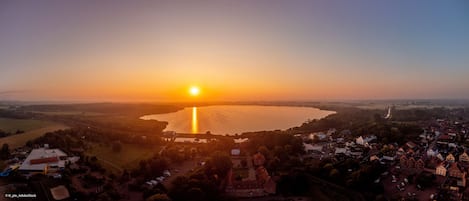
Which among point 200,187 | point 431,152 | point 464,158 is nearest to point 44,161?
point 200,187

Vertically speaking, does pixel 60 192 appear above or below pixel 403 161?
below

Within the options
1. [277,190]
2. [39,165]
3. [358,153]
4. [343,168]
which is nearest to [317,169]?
[343,168]

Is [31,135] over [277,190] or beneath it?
over

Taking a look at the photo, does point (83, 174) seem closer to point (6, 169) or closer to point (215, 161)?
point (6, 169)

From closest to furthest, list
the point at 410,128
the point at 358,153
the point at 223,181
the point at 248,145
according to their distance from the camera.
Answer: the point at 223,181, the point at 358,153, the point at 248,145, the point at 410,128

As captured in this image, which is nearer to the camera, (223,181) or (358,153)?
(223,181)

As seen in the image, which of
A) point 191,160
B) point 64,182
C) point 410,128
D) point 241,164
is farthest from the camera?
point 410,128

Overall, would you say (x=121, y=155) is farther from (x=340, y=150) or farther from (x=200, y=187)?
(x=340, y=150)

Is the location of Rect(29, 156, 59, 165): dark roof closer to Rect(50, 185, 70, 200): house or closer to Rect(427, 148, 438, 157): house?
Rect(50, 185, 70, 200): house
